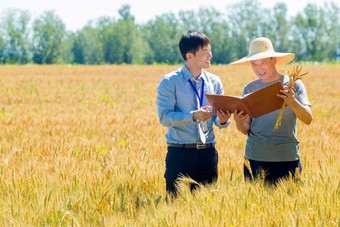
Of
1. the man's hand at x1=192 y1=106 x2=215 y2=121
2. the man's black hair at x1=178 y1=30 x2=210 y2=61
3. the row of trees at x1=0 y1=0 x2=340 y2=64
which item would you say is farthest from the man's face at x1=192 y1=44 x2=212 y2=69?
the row of trees at x1=0 y1=0 x2=340 y2=64

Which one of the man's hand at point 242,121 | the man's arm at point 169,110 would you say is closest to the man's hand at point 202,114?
the man's arm at point 169,110

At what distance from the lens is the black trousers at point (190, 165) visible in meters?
3.47

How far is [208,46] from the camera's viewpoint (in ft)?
11.1

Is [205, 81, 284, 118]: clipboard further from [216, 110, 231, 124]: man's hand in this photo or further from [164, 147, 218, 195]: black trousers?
[164, 147, 218, 195]: black trousers

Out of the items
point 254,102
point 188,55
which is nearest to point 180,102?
point 188,55

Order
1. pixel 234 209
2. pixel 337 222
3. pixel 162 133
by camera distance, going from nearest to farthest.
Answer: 1. pixel 337 222
2. pixel 234 209
3. pixel 162 133

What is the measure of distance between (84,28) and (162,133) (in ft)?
370

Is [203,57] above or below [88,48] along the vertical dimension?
below

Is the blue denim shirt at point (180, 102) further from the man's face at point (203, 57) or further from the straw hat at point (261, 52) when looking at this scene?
the straw hat at point (261, 52)

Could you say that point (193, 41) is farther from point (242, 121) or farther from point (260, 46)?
point (242, 121)

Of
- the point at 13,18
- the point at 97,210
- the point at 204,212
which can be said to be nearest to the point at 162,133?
the point at 97,210

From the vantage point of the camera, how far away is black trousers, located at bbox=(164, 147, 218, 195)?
11.4 feet

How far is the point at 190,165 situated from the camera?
3500mm

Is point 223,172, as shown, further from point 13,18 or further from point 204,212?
point 13,18
